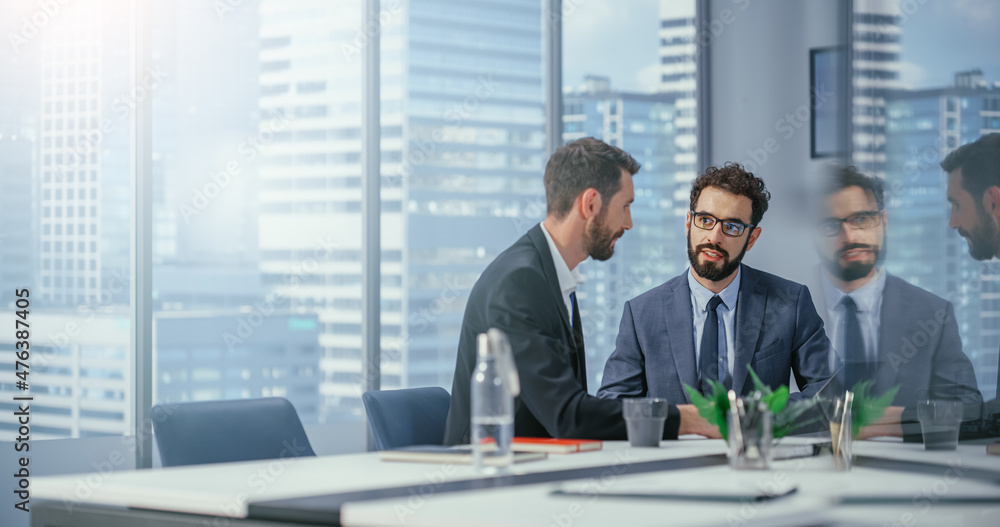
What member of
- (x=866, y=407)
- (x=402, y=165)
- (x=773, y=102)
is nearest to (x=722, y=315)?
(x=866, y=407)

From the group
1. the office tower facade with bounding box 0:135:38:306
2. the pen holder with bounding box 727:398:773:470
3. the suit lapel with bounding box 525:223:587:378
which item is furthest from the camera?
the office tower facade with bounding box 0:135:38:306

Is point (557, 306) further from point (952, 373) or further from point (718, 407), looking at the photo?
point (952, 373)

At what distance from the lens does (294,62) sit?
4145mm

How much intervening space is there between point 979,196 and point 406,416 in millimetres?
1500

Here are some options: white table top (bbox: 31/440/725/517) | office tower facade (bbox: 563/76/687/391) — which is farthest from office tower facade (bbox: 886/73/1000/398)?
office tower facade (bbox: 563/76/687/391)

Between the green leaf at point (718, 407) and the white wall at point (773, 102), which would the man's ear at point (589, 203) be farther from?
the white wall at point (773, 102)

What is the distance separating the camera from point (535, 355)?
2254 millimetres

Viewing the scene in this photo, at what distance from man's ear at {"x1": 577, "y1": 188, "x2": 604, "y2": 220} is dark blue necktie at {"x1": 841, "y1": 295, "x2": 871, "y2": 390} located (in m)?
1.03

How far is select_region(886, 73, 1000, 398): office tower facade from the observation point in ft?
8.55

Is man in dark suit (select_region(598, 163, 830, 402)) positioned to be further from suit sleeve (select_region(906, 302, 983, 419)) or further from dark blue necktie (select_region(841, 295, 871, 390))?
suit sleeve (select_region(906, 302, 983, 419))

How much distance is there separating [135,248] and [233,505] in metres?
2.47

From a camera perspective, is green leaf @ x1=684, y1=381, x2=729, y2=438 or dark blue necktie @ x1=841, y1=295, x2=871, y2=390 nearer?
green leaf @ x1=684, y1=381, x2=729, y2=438

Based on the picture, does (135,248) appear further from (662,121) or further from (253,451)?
(662,121)

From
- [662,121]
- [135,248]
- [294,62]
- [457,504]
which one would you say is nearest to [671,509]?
[457,504]
